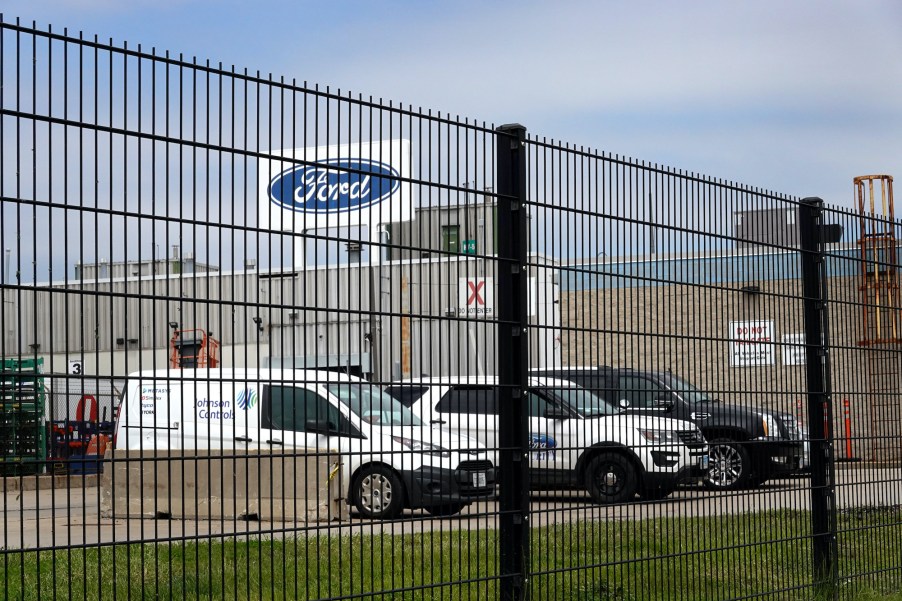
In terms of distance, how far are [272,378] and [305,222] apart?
2.27ft

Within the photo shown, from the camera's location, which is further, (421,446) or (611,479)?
(611,479)

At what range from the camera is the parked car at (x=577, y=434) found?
18.9 feet

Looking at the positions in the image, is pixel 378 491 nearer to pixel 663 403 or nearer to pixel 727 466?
pixel 663 403

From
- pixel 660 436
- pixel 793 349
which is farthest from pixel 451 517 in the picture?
pixel 793 349

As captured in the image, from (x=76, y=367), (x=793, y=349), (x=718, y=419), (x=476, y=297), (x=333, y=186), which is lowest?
(x=718, y=419)

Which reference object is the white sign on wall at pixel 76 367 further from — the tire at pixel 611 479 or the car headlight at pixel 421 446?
the tire at pixel 611 479

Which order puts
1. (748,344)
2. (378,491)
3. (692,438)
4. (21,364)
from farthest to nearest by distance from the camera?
(748,344) → (692,438) → (378,491) → (21,364)

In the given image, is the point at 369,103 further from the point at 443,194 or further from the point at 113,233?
the point at 113,233

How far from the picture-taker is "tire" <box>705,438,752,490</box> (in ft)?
22.9

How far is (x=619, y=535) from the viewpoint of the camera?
646cm

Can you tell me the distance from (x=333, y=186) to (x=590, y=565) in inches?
97.0

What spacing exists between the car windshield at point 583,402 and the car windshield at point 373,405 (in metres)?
0.92

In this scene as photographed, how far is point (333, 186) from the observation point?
534 cm

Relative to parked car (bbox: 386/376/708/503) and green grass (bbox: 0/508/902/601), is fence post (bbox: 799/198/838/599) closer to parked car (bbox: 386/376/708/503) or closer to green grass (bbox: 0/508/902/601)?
green grass (bbox: 0/508/902/601)
